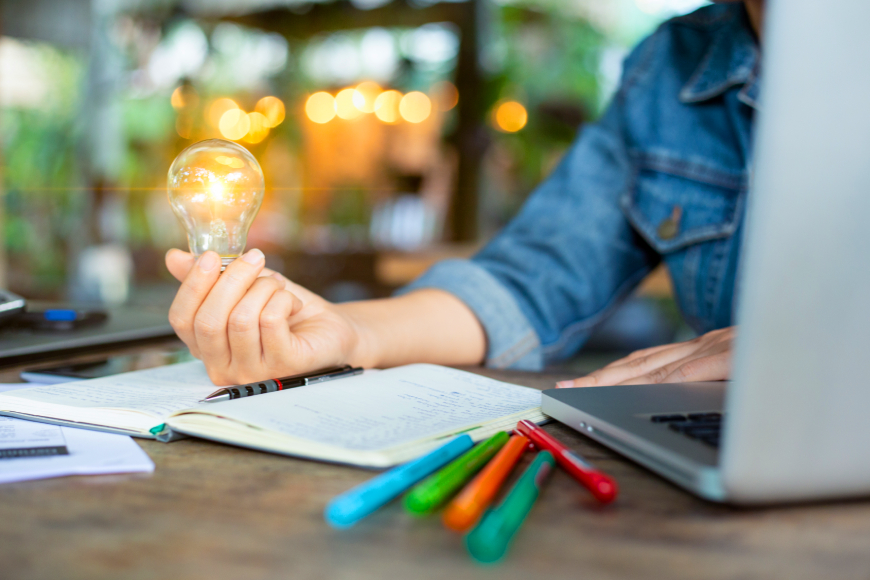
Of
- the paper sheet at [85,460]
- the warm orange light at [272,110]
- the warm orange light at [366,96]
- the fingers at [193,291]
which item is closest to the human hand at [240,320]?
the fingers at [193,291]

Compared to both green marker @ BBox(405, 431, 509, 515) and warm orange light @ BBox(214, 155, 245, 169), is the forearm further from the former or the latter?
green marker @ BBox(405, 431, 509, 515)

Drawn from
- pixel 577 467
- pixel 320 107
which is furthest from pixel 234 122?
pixel 577 467

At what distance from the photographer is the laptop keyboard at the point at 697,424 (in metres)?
0.35

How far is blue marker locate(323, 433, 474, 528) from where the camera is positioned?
0.95ft

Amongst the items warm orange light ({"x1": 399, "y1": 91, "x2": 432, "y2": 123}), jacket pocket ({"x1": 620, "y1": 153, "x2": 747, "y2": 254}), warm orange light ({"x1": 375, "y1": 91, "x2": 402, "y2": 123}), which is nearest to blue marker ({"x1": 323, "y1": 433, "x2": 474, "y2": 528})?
jacket pocket ({"x1": 620, "y1": 153, "x2": 747, "y2": 254})

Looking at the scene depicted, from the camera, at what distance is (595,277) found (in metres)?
0.95

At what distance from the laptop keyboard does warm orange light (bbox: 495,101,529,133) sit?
12.3 ft

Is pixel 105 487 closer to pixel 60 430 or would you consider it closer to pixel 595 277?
pixel 60 430

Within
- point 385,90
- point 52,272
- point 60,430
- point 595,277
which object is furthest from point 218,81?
point 60,430

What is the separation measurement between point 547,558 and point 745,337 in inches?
4.6

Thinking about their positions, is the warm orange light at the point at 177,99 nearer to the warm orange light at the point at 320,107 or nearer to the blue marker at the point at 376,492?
the warm orange light at the point at 320,107

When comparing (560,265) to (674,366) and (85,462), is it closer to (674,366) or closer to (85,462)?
(674,366)

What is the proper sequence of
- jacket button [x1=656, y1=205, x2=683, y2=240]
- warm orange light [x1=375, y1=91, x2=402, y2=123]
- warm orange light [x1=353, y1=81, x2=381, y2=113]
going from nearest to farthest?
jacket button [x1=656, y1=205, x2=683, y2=240]
warm orange light [x1=375, y1=91, x2=402, y2=123]
warm orange light [x1=353, y1=81, x2=381, y2=113]

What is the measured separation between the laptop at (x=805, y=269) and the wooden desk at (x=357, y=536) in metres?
0.03
